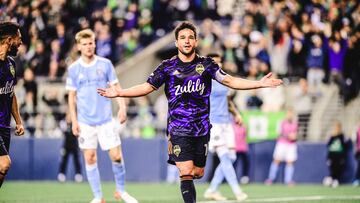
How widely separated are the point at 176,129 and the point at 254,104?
12282 millimetres

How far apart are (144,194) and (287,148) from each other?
21.3ft

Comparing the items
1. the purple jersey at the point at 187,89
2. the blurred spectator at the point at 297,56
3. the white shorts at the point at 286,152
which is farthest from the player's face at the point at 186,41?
the blurred spectator at the point at 297,56

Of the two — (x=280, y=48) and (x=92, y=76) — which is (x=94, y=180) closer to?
(x=92, y=76)

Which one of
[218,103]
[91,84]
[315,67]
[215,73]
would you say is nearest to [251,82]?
[215,73]

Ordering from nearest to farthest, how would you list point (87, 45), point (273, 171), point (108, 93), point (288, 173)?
1. point (108, 93)
2. point (87, 45)
3. point (288, 173)
4. point (273, 171)

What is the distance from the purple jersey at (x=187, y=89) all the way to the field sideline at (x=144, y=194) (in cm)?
370

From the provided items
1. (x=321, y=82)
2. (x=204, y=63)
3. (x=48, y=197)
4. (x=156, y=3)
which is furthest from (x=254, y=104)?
(x=204, y=63)

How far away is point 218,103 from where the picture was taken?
14.7 meters

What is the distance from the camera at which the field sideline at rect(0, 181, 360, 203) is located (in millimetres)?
14055

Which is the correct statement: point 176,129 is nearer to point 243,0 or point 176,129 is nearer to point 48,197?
point 48,197

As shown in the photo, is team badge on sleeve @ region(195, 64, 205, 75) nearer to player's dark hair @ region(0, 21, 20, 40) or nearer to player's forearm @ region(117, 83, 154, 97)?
player's forearm @ region(117, 83, 154, 97)

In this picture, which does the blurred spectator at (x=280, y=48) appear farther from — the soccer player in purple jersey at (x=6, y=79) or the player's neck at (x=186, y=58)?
the soccer player in purple jersey at (x=6, y=79)

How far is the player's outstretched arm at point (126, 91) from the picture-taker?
32.0 feet

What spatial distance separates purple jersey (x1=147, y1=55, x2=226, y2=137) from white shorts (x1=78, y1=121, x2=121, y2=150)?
9.21 ft
